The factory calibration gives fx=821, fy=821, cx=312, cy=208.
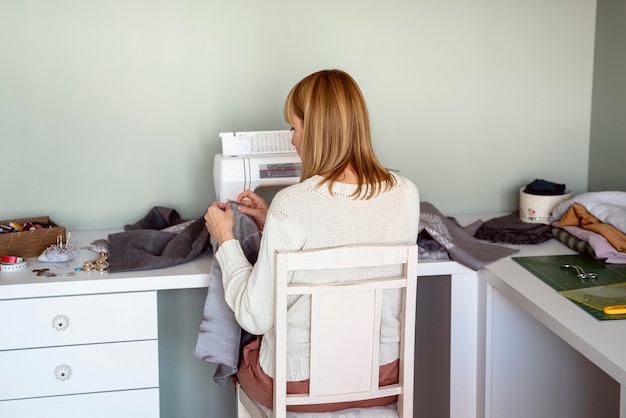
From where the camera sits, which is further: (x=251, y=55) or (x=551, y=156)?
(x=551, y=156)

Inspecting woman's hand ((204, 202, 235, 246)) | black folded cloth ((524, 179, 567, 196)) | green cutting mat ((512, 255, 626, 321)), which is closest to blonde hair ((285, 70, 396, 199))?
woman's hand ((204, 202, 235, 246))

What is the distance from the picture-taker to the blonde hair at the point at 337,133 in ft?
5.94

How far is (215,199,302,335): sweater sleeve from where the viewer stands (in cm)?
174

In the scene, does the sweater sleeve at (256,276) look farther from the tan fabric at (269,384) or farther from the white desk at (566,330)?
the white desk at (566,330)

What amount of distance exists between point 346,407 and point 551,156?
4.64 feet

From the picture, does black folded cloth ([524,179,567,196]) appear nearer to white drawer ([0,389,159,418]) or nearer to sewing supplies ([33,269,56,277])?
white drawer ([0,389,159,418])

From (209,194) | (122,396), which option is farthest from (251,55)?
(122,396)

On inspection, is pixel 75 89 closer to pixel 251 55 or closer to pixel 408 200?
pixel 251 55

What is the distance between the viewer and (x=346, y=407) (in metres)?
1.89

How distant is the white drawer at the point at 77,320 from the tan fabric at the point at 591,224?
1.24 m

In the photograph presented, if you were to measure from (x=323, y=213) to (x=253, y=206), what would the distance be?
0.47 m

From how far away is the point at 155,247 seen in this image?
233 centimetres

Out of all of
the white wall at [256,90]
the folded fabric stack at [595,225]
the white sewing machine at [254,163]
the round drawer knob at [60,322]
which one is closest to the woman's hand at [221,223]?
the white sewing machine at [254,163]

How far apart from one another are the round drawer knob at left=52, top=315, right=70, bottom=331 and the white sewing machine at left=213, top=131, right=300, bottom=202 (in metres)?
0.53
